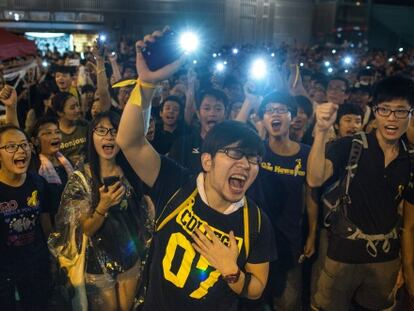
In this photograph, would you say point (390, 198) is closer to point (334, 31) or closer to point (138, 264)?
point (138, 264)

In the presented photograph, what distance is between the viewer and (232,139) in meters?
1.96

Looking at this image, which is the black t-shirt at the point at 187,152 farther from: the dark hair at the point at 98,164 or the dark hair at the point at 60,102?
the dark hair at the point at 60,102

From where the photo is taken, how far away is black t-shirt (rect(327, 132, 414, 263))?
A: 8.96 ft

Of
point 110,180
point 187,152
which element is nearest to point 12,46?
point 187,152

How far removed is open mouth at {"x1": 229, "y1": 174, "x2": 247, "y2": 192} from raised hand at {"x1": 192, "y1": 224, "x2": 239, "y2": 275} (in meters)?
0.23

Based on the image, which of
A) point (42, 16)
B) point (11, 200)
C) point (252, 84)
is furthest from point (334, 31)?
point (11, 200)

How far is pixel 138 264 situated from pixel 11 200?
0.99 metres

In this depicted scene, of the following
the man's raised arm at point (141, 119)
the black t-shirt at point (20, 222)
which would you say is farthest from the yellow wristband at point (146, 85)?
the black t-shirt at point (20, 222)

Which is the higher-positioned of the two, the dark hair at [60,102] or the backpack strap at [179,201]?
the dark hair at [60,102]

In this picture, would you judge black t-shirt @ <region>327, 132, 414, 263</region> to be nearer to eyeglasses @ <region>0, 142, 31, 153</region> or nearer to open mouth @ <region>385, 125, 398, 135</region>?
open mouth @ <region>385, 125, 398, 135</region>

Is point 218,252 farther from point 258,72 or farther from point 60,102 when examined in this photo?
point 60,102

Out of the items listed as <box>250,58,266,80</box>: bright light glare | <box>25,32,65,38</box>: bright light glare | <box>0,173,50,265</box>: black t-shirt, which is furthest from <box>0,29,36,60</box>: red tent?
<box>25,32,65,38</box>: bright light glare

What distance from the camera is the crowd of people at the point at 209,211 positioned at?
2018 mm

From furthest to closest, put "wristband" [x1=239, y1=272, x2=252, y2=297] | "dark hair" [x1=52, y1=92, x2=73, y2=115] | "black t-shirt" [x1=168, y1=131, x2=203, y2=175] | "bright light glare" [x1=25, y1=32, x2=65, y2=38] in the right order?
"bright light glare" [x1=25, y1=32, x2=65, y2=38] < "dark hair" [x1=52, y1=92, x2=73, y2=115] < "black t-shirt" [x1=168, y1=131, x2=203, y2=175] < "wristband" [x1=239, y1=272, x2=252, y2=297]
